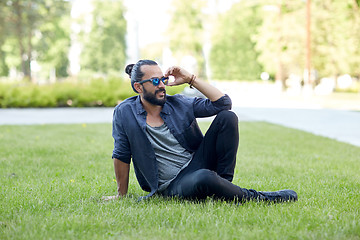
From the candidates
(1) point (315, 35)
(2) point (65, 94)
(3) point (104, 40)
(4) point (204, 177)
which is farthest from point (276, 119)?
(3) point (104, 40)

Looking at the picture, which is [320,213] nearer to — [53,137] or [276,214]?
[276,214]

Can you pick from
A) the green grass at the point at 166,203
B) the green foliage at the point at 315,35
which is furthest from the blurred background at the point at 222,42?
the green grass at the point at 166,203

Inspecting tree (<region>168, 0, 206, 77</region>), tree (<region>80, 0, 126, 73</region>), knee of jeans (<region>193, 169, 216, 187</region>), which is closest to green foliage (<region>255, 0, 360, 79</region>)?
tree (<region>168, 0, 206, 77</region>)

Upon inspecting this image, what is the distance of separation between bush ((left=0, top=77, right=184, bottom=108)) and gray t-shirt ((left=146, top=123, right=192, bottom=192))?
643 inches

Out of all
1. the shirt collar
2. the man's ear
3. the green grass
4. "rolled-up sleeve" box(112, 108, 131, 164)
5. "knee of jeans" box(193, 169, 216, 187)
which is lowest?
the green grass

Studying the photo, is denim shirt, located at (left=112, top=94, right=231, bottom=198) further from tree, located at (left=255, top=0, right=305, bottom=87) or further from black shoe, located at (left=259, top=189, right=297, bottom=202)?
tree, located at (left=255, top=0, right=305, bottom=87)

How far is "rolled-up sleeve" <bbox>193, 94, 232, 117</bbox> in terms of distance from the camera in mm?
4406

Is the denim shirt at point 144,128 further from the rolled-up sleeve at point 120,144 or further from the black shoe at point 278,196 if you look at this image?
the black shoe at point 278,196

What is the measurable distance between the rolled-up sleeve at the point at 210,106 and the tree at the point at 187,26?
5659cm

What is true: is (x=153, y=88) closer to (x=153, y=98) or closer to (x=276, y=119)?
(x=153, y=98)

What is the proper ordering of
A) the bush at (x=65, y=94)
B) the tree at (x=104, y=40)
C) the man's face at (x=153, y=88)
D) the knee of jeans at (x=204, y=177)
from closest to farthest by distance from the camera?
1. the knee of jeans at (x=204, y=177)
2. the man's face at (x=153, y=88)
3. the bush at (x=65, y=94)
4. the tree at (x=104, y=40)

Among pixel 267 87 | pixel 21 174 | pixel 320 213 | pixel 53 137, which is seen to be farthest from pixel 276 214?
pixel 267 87

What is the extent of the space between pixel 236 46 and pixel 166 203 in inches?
2359

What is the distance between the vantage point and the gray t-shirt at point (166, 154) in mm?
4344
